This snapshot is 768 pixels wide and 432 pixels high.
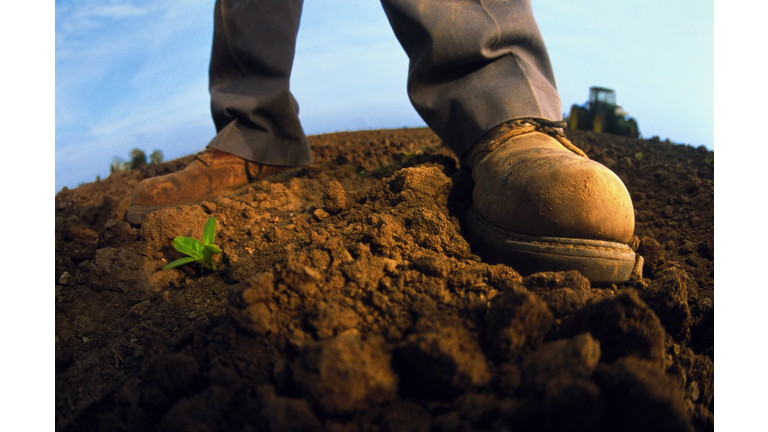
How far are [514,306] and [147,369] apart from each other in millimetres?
843

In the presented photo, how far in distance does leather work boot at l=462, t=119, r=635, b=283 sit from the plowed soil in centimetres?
11

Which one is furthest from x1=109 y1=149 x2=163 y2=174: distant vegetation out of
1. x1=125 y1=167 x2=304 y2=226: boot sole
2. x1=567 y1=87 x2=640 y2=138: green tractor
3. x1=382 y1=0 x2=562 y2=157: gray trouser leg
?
x1=567 y1=87 x2=640 y2=138: green tractor

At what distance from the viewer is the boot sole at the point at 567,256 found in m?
1.22

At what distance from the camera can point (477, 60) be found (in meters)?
1.71

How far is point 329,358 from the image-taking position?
27.8 inches

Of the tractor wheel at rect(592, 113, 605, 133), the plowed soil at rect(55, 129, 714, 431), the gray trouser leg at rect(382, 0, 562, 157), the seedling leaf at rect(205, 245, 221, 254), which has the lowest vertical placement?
the plowed soil at rect(55, 129, 714, 431)

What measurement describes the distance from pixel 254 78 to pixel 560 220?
189cm

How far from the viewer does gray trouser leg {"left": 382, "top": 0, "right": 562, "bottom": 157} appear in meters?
1.66

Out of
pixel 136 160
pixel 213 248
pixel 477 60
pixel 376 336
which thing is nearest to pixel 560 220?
pixel 376 336

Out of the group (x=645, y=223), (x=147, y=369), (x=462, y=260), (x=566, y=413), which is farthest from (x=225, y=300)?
(x=645, y=223)

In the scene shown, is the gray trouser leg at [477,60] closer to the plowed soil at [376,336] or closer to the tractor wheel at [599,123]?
the plowed soil at [376,336]

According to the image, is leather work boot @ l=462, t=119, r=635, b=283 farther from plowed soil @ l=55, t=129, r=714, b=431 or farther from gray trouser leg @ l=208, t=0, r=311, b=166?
gray trouser leg @ l=208, t=0, r=311, b=166

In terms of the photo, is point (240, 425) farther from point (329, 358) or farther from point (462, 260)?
point (462, 260)

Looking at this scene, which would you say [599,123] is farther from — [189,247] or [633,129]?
[189,247]
